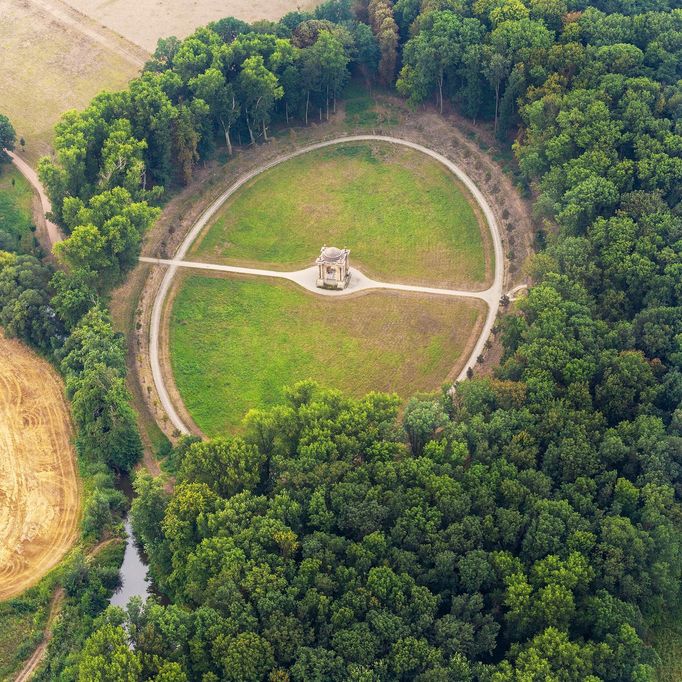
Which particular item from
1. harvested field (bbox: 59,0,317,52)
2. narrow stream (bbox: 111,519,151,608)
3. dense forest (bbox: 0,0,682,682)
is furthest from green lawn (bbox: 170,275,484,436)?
harvested field (bbox: 59,0,317,52)

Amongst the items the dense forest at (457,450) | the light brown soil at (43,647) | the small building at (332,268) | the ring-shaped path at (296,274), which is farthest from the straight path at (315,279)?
the light brown soil at (43,647)

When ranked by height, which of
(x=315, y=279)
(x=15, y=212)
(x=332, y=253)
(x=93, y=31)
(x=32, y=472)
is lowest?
(x=32, y=472)

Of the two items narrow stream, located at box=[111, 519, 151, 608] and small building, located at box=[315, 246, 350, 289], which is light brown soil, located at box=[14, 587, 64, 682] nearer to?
narrow stream, located at box=[111, 519, 151, 608]

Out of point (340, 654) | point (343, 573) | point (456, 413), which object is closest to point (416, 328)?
point (456, 413)

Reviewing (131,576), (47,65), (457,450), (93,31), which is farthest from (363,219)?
(93,31)

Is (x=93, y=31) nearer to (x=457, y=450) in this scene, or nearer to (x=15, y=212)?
(x=15, y=212)

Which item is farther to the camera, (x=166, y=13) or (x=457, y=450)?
(x=166, y=13)
